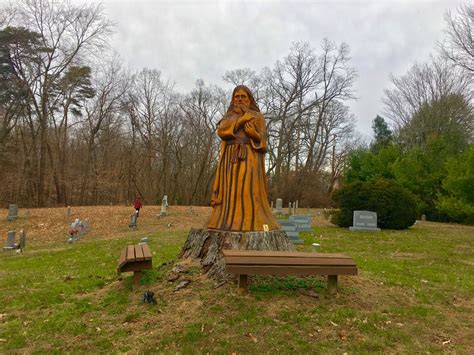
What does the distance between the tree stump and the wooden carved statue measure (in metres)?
0.18

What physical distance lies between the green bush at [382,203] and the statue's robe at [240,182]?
1104 centimetres

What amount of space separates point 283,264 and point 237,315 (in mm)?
842

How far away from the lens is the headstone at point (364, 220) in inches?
591

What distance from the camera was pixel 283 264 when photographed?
14.6 ft

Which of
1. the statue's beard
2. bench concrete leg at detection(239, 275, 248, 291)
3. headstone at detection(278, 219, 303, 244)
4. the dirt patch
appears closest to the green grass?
bench concrete leg at detection(239, 275, 248, 291)

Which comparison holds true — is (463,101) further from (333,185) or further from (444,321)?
(444,321)

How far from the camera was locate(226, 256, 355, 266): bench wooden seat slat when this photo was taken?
437 centimetres

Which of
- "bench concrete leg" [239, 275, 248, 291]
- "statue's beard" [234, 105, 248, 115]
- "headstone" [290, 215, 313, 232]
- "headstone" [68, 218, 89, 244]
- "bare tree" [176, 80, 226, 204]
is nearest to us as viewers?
"bench concrete leg" [239, 275, 248, 291]

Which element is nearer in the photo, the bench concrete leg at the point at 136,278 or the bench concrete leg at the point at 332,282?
the bench concrete leg at the point at 332,282

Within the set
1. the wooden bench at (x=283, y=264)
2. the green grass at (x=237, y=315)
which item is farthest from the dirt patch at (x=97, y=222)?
the wooden bench at (x=283, y=264)

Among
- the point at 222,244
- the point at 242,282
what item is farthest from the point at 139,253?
the point at 242,282

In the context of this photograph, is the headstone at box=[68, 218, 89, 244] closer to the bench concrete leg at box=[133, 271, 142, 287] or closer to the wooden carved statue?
the bench concrete leg at box=[133, 271, 142, 287]

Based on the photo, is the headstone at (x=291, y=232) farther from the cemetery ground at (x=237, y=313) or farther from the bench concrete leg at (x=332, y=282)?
the bench concrete leg at (x=332, y=282)

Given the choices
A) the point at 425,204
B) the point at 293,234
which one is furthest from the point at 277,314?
the point at 425,204
